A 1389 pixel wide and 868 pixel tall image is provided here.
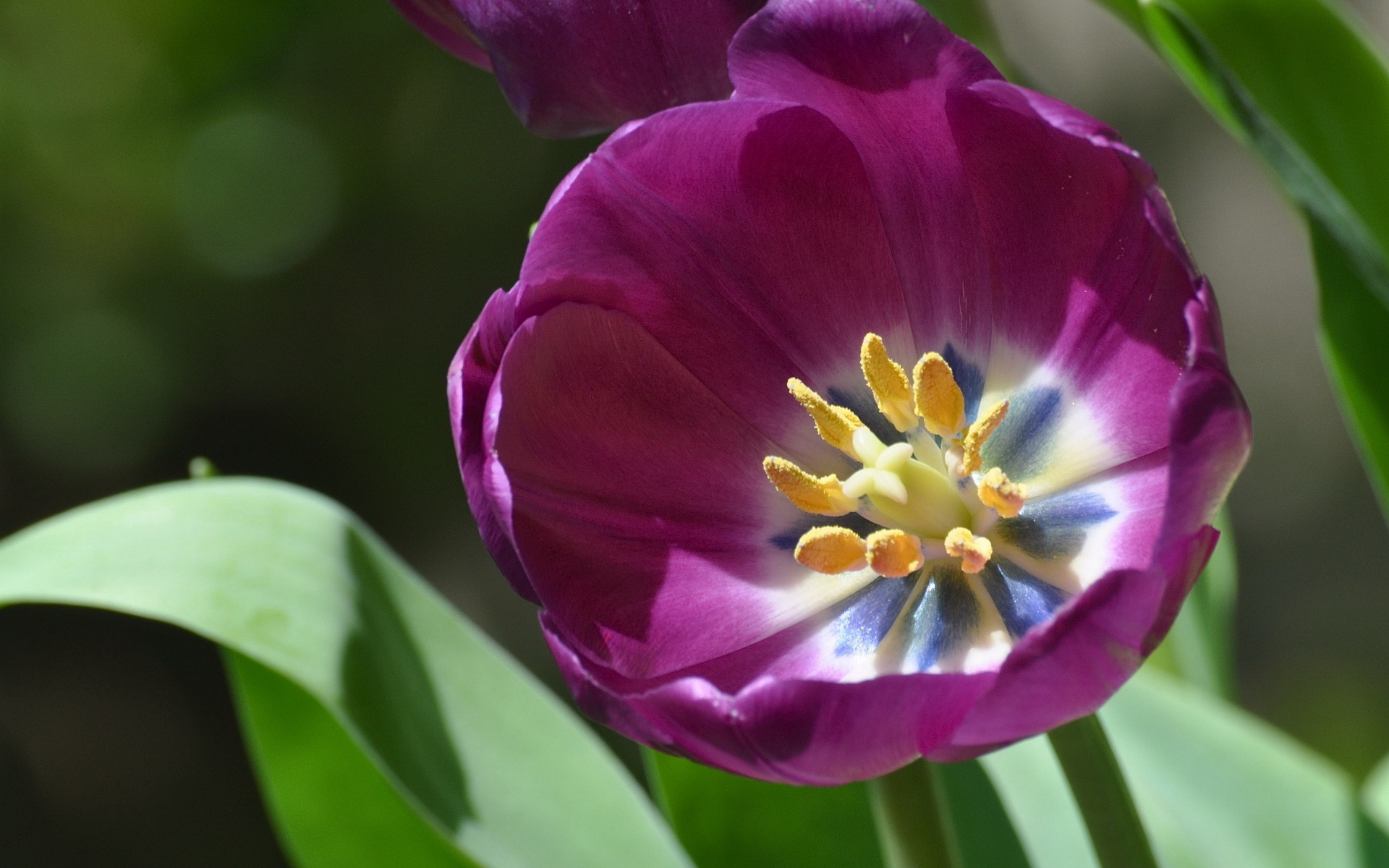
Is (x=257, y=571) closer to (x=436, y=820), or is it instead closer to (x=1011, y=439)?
(x=436, y=820)

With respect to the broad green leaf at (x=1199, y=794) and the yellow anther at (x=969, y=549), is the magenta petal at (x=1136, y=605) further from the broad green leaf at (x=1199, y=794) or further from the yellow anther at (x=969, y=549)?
the broad green leaf at (x=1199, y=794)

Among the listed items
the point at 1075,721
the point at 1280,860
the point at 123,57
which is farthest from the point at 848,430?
the point at 123,57

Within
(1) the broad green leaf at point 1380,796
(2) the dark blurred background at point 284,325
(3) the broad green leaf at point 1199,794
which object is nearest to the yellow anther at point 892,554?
(3) the broad green leaf at point 1199,794

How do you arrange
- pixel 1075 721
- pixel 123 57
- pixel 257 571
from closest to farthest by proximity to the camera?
pixel 1075 721
pixel 257 571
pixel 123 57

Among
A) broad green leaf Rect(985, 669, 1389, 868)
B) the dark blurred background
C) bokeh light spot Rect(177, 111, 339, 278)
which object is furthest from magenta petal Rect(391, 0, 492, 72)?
bokeh light spot Rect(177, 111, 339, 278)

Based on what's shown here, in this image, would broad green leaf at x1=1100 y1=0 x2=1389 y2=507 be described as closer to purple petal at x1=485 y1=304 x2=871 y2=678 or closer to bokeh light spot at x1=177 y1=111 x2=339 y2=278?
purple petal at x1=485 y1=304 x2=871 y2=678

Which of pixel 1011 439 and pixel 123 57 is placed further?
pixel 123 57
